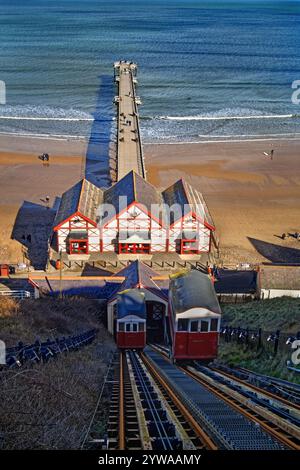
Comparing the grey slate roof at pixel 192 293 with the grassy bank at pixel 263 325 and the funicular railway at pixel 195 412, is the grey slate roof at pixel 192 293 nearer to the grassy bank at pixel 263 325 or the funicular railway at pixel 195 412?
the grassy bank at pixel 263 325

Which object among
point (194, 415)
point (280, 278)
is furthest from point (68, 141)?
point (194, 415)

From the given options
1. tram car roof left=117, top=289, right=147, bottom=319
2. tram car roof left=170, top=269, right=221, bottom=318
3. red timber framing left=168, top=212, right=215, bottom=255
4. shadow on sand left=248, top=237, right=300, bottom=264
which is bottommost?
tram car roof left=117, top=289, right=147, bottom=319

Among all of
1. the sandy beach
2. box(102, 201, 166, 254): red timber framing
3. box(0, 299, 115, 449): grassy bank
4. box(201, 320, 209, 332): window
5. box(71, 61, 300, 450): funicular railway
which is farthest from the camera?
the sandy beach

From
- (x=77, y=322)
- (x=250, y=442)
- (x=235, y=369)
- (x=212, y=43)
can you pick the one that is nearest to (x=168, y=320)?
(x=77, y=322)

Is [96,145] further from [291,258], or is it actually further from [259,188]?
[291,258]

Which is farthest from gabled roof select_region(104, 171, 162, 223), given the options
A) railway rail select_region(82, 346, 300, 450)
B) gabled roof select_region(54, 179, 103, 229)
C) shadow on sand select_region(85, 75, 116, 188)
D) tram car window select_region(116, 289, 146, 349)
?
railway rail select_region(82, 346, 300, 450)

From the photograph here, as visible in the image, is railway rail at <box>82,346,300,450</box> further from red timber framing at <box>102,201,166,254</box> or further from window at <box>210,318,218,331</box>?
red timber framing at <box>102,201,166,254</box>

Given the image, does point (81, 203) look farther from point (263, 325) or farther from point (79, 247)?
point (263, 325)
